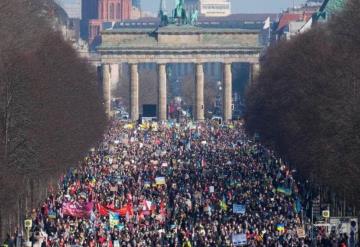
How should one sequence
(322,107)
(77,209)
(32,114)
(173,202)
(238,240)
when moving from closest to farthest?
1. (238,240)
2. (77,209)
3. (32,114)
4. (322,107)
5. (173,202)

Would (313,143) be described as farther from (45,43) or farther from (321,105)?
(45,43)

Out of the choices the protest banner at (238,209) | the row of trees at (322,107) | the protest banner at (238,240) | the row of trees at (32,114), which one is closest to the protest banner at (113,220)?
the row of trees at (32,114)

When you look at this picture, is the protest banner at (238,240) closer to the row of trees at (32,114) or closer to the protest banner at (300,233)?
the protest banner at (300,233)

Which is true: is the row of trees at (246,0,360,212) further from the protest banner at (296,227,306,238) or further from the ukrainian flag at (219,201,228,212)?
the ukrainian flag at (219,201,228,212)

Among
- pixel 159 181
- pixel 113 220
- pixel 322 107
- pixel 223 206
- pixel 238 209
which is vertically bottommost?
pixel 159 181

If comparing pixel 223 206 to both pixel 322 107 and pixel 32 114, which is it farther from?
pixel 32 114

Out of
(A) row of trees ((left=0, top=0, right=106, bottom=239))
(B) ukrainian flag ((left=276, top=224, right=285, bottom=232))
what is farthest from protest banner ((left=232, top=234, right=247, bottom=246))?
(A) row of trees ((left=0, top=0, right=106, bottom=239))

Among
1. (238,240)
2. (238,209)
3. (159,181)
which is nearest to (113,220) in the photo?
(238,209)
